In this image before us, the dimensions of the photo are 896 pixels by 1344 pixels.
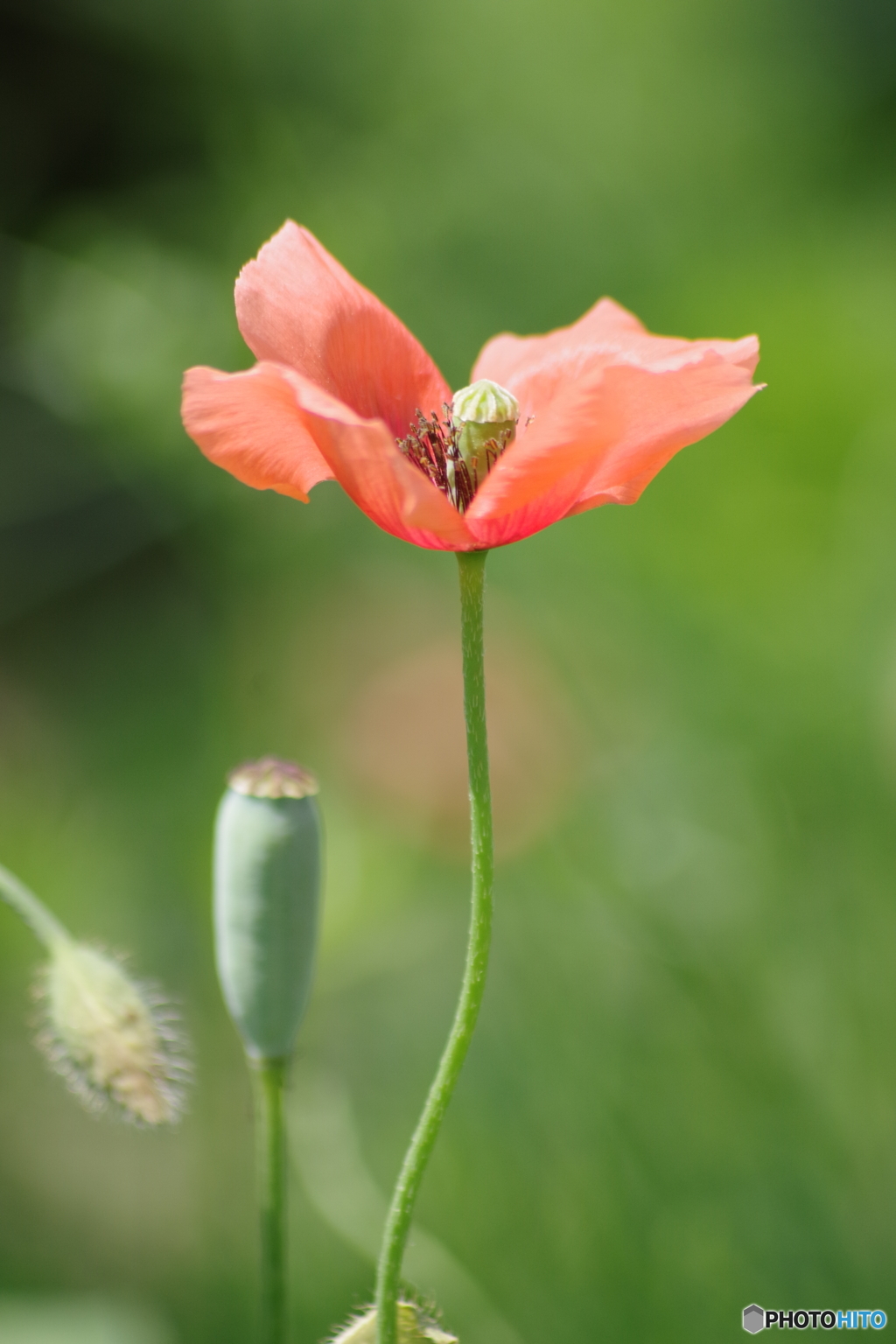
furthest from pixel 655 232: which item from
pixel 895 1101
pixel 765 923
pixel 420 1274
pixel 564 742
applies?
pixel 420 1274

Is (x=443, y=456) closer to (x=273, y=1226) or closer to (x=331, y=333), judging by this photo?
(x=331, y=333)

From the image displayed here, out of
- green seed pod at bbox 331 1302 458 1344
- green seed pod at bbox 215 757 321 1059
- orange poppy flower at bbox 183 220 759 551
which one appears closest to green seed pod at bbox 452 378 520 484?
orange poppy flower at bbox 183 220 759 551

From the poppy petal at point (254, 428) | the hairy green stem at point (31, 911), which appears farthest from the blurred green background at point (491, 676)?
the poppy petal at point (254, 428)

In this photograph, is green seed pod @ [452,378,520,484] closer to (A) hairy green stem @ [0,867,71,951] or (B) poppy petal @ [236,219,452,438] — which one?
(B) poppy petal @ [236,219,452,438]

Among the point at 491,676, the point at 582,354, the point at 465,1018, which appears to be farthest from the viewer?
the point at 491,676

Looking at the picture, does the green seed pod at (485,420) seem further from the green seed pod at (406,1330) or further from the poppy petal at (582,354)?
the green seed pod at (406,1330)

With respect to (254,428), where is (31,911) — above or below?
below

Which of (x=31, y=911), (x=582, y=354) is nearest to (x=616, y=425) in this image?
(x=582, y=354)
